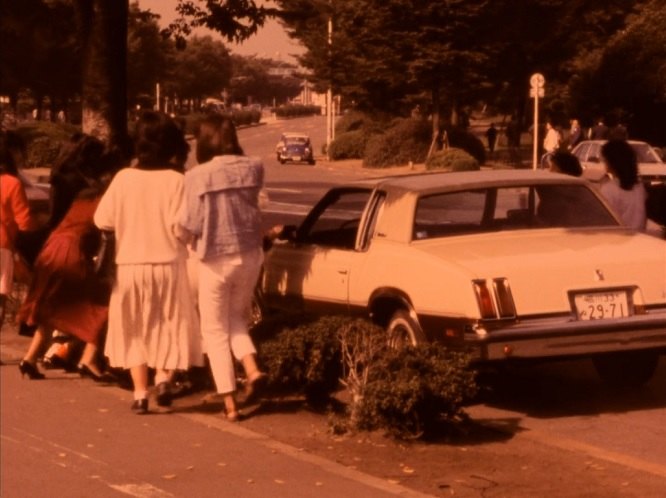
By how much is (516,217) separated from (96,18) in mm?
4353

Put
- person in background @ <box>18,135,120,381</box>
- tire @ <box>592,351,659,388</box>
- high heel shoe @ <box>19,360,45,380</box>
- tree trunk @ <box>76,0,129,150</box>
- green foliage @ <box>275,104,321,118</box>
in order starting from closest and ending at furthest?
person in background @ <box>18,135,120,381</box>, tire @ <box>592,351,659,388</box>, high heel shoe @ <box>19,360,45,380</box>, tree trunk @ <box>76,0,129,150</box>, green foliage @ <box>275,104,321,118</box>

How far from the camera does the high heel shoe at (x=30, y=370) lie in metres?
11.2

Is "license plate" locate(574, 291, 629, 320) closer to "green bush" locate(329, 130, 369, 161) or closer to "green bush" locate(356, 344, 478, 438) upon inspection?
"green bush" locate(356, 344, 478, 438)

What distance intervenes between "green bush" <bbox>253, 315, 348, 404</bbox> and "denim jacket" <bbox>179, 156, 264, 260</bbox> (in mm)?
651

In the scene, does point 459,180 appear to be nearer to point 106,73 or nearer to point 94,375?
point 94,375

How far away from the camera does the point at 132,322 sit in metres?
9.90

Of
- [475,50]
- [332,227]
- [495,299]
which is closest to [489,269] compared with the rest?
[495,299]

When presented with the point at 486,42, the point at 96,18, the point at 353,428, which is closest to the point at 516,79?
the point at 486,42

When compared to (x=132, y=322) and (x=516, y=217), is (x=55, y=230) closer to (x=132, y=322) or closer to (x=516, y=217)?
(x=132, y=322)

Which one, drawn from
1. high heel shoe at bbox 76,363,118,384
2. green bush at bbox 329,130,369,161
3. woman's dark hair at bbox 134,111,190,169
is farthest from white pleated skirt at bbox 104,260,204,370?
green bush at bbox 329,130,369,161

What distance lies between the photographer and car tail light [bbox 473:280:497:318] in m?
9.64

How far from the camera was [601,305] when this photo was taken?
9898mm

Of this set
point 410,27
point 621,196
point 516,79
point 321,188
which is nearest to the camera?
point 621,196

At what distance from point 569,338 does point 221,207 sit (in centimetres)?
225
